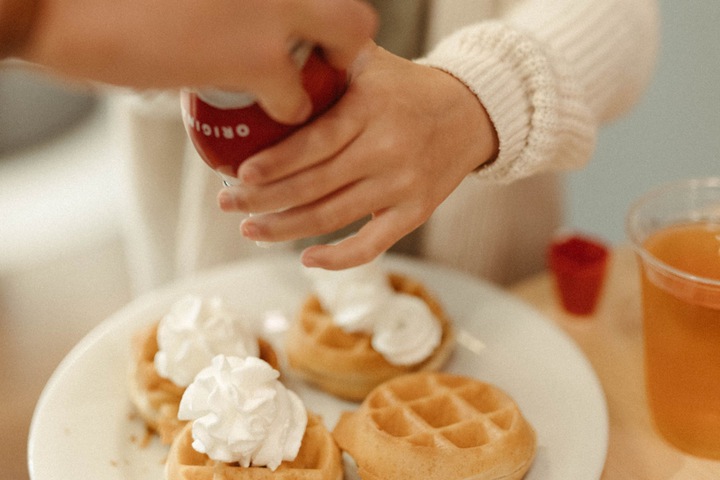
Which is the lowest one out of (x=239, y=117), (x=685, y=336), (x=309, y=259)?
(x=685, y=336)

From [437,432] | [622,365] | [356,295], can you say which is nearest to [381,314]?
[356,295]

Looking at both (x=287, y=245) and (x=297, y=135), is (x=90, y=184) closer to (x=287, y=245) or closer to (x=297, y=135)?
(x=287, y=245)

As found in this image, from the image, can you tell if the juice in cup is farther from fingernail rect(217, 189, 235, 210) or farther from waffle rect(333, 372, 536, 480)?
fingernail rect(217, 189, 235, 210)

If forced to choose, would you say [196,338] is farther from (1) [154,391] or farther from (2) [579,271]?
(2) [579,271]

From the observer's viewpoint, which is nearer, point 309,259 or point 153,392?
point 309,259

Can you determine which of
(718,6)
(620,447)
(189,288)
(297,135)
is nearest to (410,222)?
(297,135)

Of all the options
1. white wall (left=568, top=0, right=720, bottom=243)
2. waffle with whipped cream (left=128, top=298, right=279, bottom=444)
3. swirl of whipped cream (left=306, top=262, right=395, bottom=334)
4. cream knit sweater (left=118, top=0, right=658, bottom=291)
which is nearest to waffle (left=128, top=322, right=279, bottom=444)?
waffle with whipped cream (left=128, top=298, right=279, bottom=444)

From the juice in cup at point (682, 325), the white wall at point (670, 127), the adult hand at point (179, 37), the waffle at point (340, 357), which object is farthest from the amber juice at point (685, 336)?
the white wall at point (670, 127)
